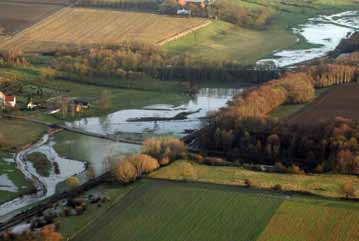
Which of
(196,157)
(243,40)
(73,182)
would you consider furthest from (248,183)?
(243,40)

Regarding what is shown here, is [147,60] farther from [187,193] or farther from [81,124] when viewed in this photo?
[187,193]

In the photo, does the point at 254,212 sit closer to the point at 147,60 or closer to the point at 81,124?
the point at 81,124

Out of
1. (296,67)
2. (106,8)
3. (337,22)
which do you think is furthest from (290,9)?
(296,67)

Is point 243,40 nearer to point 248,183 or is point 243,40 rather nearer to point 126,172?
point 126,172

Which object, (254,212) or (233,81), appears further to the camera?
(233,81)

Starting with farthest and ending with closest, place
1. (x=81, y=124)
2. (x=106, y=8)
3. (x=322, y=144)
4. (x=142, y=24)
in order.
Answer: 1. (x=106, y=8)
2. (x=142, y=24)
3. (x=81, y=124)
4. (x=322, y=144)

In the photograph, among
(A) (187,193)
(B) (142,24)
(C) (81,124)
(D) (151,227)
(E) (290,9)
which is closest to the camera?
(D) (151,227)
